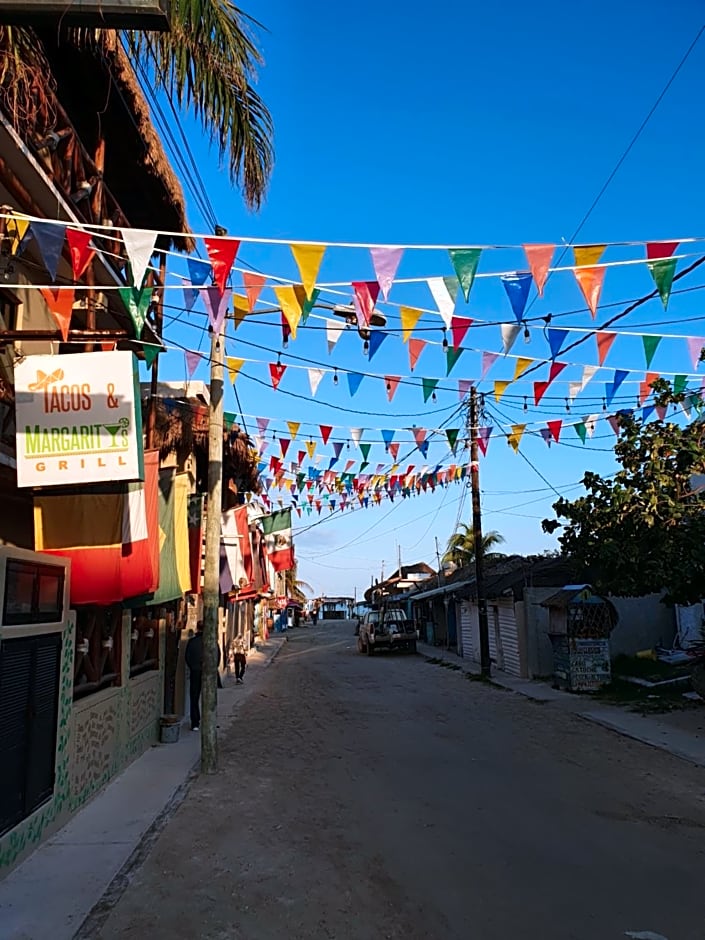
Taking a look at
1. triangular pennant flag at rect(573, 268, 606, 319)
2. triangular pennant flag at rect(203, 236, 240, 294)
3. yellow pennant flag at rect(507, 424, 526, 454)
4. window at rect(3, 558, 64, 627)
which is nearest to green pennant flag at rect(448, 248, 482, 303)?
triangular pennant flag at rect(573, 268, 606, 319)

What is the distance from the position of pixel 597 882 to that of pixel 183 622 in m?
11.6

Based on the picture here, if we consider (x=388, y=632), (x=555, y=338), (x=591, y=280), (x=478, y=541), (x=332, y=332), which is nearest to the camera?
(x=591, y=280)

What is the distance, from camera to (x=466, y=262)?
6.46 meters

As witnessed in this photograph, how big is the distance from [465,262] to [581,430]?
773cm

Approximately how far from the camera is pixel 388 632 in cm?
3316

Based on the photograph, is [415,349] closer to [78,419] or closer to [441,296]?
[441,296]

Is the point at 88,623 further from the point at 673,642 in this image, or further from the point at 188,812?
the point at 673,642

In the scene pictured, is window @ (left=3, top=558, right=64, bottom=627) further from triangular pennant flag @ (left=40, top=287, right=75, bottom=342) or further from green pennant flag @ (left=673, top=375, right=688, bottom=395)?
green pennant flag @ (left=673, top=375, right=688, bottom=395)

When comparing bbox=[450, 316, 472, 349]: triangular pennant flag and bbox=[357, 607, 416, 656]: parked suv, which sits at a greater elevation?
bbox=[450, 316, 472, 349]: triangular pennant flag

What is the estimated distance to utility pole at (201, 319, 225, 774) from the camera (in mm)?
9997

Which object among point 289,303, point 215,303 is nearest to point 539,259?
point 289,303

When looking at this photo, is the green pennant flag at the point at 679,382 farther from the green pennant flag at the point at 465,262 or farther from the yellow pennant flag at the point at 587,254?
the green pennant flag at the point at 465,262

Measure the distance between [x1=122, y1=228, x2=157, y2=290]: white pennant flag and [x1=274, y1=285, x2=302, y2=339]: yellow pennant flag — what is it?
1.44m

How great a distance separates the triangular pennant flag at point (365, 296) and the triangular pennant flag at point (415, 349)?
6.72 feet
